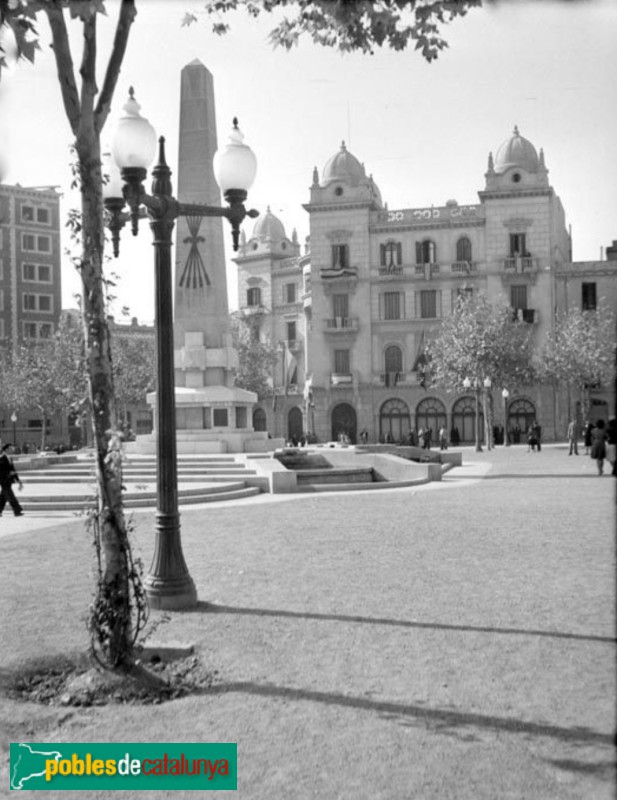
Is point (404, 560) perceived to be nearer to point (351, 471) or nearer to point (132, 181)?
point (132, 181)

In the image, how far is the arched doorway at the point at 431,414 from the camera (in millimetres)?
58500

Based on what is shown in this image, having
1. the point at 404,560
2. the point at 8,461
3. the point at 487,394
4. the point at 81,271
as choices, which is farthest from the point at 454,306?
the point at 81,271

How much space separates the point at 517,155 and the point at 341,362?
55.9 feet

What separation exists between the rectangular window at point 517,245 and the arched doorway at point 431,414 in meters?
10.3

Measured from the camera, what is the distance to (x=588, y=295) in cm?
5809

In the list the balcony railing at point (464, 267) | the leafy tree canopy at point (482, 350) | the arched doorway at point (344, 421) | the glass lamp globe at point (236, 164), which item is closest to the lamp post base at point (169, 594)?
the glass lamp globe at point (236, 164)

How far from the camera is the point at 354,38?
6828 millimetres

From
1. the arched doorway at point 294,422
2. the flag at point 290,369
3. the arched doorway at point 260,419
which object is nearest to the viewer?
the arched doorway at point 294,422

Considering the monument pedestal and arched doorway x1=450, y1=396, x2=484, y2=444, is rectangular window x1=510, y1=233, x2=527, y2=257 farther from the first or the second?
the monument pedestal

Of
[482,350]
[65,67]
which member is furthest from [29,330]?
[65,67]

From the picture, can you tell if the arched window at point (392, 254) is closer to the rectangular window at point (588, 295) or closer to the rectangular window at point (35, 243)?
the rectangular window at point (588, 295)

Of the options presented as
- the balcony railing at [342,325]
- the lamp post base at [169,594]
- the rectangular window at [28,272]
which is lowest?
the lamp post base at [169,594]

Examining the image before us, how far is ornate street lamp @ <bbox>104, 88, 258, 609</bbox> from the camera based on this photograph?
27.0ft

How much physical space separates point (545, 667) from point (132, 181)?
17.5 feet
